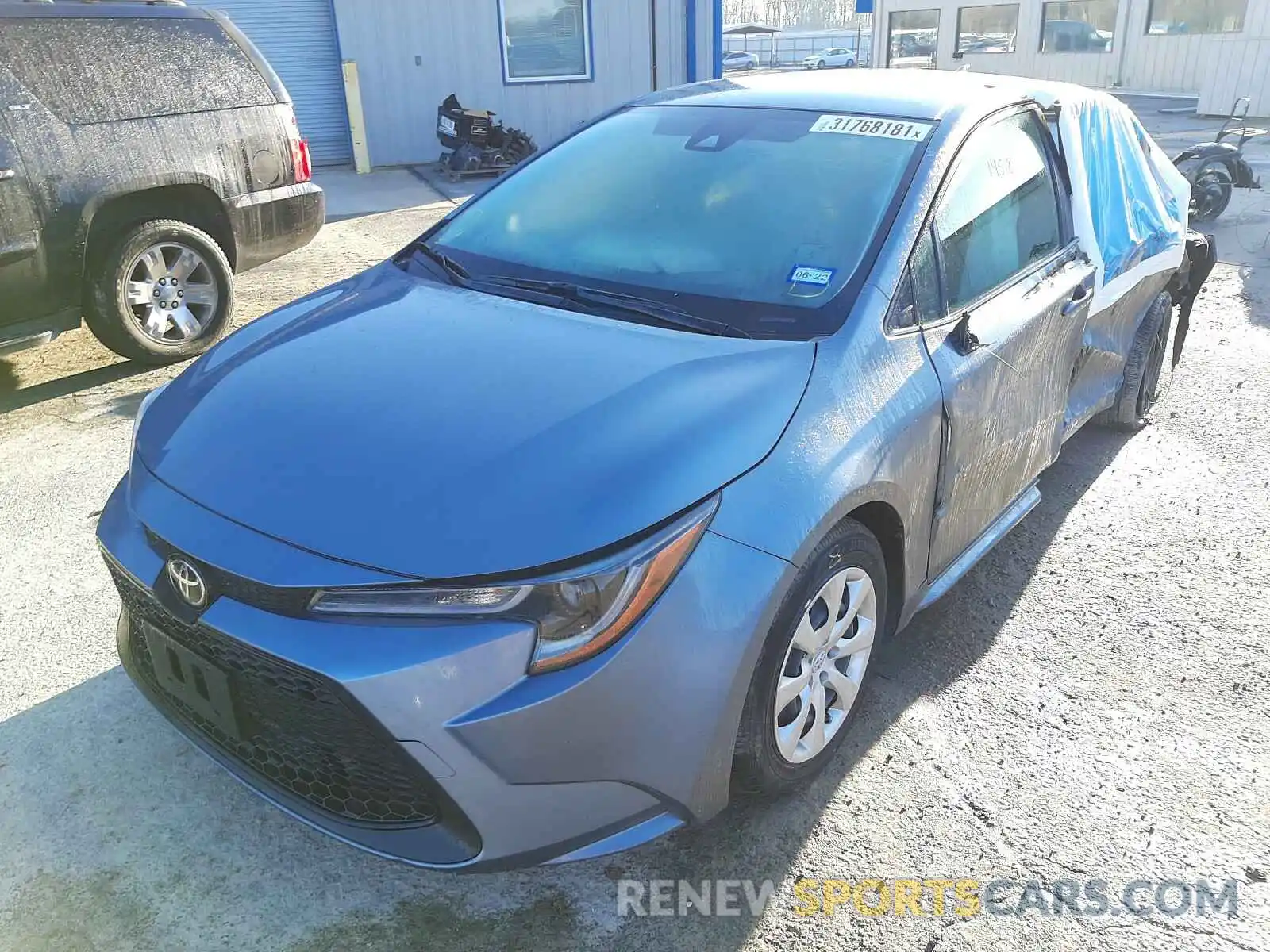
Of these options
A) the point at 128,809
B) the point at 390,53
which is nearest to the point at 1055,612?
the point at 128,809

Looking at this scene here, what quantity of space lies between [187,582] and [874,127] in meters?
2.27

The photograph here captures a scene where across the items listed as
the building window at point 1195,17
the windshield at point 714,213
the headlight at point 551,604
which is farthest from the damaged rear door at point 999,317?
the building window at point 1195,17

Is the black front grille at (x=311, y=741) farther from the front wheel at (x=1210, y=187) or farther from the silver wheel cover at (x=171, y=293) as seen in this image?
the front wheel at (x=1210, y=187)

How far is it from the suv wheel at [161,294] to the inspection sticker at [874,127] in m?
3.81

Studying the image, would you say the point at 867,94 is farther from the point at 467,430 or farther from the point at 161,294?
the point at 161,294

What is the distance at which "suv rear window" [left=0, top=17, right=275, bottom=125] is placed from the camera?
188 inches

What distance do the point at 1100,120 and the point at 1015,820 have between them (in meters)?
2.95

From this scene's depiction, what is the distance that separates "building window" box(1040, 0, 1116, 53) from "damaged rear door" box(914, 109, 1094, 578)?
2750 centimetres

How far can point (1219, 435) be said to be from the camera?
4.68 m

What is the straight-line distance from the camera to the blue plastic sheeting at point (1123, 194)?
148 inches

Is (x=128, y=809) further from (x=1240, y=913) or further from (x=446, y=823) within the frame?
(x=1240, y=913)

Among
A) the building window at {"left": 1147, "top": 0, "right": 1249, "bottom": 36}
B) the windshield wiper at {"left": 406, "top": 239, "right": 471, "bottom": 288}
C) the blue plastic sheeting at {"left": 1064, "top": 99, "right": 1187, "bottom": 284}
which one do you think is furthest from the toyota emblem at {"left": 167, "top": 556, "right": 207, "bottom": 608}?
the building window at {"left": 1147, "top": 0, "right": 1249, "bottom": 36}

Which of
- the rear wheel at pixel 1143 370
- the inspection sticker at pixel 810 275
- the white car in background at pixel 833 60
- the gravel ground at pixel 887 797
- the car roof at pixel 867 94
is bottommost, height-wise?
the gravel ground at pixel 887 797

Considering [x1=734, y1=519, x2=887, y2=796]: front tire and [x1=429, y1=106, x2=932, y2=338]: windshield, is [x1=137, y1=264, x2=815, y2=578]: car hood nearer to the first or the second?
[x1=429, y1=106, x2=932, y2=338]: windshield
